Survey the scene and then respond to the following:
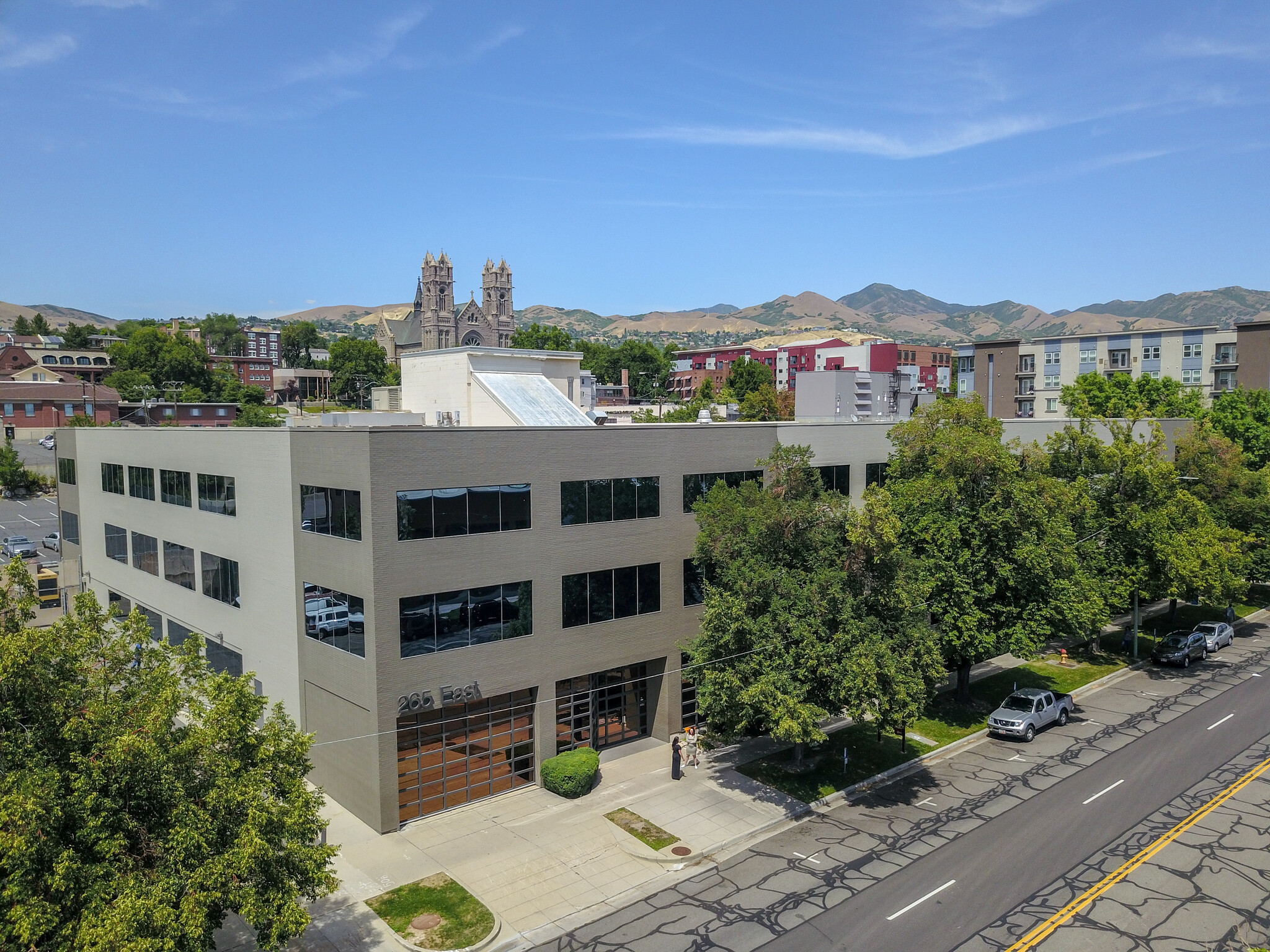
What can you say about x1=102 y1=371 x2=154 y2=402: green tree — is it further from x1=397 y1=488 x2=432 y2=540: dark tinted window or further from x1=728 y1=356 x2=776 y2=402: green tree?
x1=397 y1=488 x2=432 y2=540: dark tinted window

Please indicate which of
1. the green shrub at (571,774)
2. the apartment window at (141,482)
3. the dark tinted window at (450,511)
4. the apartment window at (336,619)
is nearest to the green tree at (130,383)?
the apartment window at (141,482)

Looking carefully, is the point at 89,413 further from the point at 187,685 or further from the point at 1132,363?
the point at 1132,363

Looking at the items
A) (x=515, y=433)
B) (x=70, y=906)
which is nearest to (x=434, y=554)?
(x=515, y=433)

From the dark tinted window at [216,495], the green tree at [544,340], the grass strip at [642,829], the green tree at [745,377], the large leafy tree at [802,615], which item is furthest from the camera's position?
the green tree at [544,340]

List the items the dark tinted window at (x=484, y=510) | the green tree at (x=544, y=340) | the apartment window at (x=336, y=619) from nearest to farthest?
the apartment window at (x=336, y=619), the dark tinted window at (x=484, y=510), the green tree at (x=544, y=340)

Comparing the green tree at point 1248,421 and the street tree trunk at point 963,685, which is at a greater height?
the green tree at point 1248,421

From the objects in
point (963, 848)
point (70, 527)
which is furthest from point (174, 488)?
point (963, 848)

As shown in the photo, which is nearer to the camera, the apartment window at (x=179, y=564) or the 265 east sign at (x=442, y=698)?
the 265 east sign at (x=442, y=698)

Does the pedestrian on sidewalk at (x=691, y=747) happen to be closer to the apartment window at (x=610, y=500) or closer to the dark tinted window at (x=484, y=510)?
the apartment window at (x=610, y=500)
